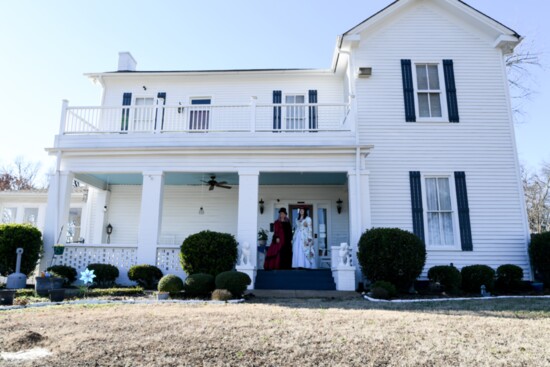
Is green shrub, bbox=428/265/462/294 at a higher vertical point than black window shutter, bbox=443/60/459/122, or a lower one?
lower

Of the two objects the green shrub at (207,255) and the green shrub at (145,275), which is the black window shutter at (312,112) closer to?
the green shrub at (207,255)

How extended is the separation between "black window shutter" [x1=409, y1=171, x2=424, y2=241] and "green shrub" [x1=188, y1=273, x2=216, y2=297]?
20.0 feet

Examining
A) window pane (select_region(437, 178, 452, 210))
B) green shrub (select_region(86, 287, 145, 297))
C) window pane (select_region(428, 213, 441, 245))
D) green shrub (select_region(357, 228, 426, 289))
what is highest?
window pane (select_region(437, 178, 452, 210))

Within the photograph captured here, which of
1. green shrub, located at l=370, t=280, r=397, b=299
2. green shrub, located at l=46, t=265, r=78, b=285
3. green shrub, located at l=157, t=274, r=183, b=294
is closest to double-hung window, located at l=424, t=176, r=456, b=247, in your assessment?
green shrub, located at l=370, t=280, r=397, b=299

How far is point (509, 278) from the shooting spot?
1134 centimetres

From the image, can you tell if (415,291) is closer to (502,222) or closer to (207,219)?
(502,222)

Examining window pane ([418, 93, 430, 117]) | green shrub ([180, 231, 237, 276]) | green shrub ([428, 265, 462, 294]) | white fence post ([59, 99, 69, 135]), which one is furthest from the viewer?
window pane ([418, 93, 430, 117])

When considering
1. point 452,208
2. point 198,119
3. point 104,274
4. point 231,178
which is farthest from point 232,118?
point 452,208

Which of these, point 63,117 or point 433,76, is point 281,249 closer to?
point 433,76

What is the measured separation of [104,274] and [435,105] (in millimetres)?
10701

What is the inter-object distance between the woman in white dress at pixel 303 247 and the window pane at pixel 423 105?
4.82 metres

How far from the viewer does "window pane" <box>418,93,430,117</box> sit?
13195 millimetres

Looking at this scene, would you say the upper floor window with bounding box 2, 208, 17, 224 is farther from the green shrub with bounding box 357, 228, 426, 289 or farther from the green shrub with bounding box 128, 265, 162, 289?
the green shrub with bounding box 357, 228, 426, 289

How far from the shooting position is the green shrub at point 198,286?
9258 millimetres
